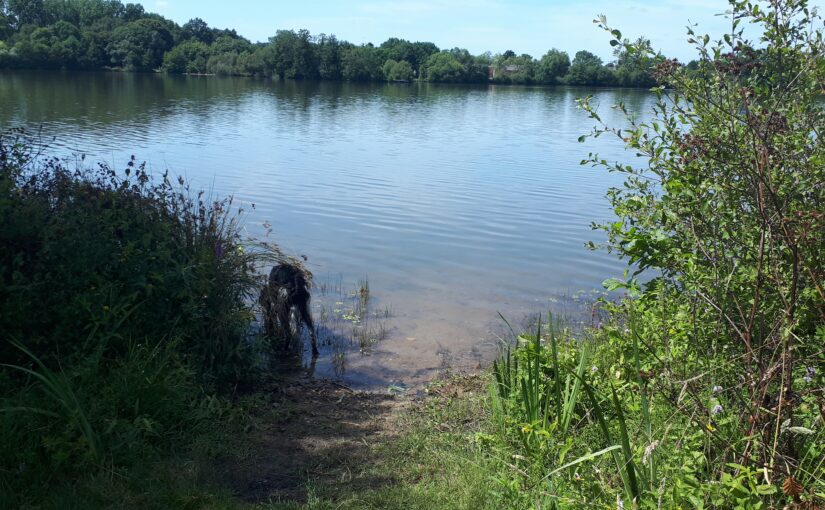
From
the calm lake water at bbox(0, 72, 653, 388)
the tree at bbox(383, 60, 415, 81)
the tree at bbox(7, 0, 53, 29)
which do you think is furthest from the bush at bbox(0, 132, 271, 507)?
the tree at bbox(7, 0, 53, 29)

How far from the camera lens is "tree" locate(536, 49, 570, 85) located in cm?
10562

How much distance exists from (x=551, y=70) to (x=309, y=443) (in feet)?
353

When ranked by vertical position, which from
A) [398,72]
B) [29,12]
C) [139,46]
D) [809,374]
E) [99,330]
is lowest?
[99,330]

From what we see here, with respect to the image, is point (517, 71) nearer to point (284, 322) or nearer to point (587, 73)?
point (587, 73)

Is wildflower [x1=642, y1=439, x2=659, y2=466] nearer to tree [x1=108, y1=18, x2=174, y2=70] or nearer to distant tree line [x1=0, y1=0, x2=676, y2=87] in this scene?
distant tree line [x1=0, y1=0, x2=676, y2=87]

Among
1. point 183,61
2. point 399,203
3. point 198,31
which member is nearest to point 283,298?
point 399,203

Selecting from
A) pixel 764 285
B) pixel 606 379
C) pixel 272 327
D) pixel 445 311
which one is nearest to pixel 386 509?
pixel 606 379

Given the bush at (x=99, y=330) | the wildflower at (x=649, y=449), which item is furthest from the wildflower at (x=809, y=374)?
the bush at (x=99, y=330)

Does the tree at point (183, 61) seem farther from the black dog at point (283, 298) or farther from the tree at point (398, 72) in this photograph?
the black dog at point (283, 298)

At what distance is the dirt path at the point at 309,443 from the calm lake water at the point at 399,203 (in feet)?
3.32

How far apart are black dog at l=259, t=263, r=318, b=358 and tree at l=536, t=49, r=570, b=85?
10298 centimetres

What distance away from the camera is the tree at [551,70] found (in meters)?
106

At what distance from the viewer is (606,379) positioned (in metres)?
4.79

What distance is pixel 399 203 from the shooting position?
683 inches
